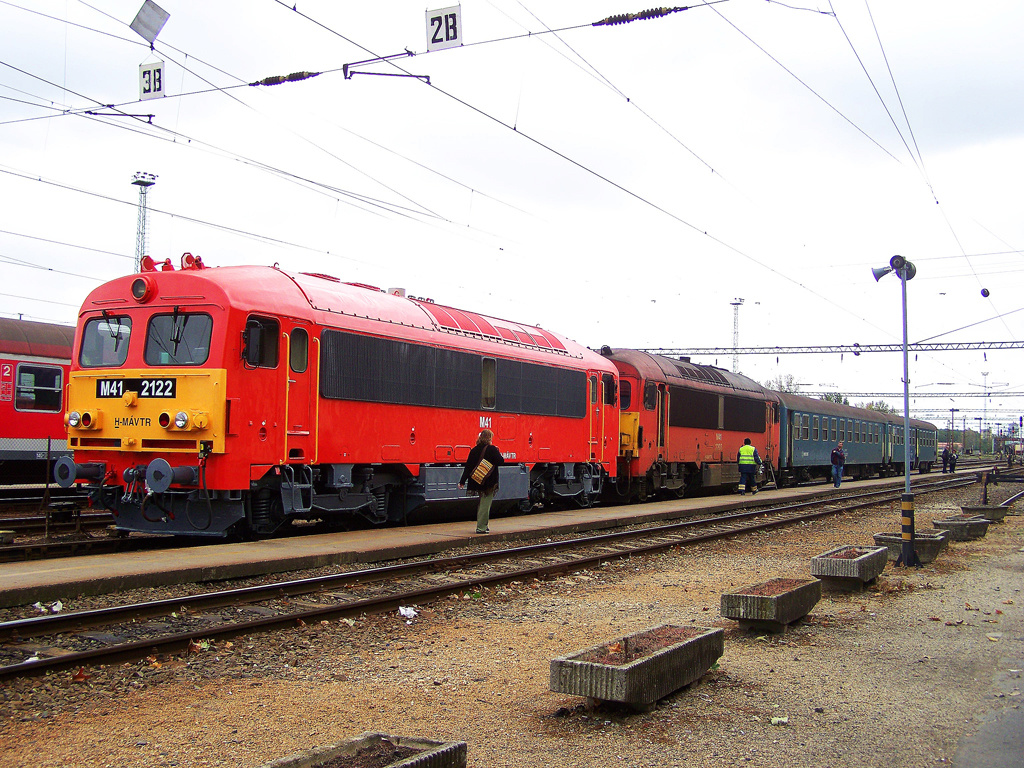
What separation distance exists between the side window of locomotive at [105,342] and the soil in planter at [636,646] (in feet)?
28.6

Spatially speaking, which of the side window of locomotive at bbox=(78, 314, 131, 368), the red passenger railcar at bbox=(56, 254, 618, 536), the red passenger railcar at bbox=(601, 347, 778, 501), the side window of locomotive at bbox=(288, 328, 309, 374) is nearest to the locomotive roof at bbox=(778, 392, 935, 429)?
the red passenger railcar at bbox=(601, 347, 778, 501)

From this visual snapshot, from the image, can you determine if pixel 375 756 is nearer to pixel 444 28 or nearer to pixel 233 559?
pixel 233 559

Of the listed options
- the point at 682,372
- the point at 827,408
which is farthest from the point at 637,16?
the point at 827,408

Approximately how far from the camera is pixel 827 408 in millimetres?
38781

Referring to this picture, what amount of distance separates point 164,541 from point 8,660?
7009mm

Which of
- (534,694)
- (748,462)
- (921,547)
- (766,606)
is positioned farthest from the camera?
(748,462)

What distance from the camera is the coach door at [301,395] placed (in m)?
12.4

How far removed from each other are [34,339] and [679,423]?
16303 mm

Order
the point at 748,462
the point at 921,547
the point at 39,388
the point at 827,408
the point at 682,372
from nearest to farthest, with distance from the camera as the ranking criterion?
1. the point at 921,547
2. the point at 39,388
3. the point at 682,372
4. the point at 748,462
5. the point at 827,408

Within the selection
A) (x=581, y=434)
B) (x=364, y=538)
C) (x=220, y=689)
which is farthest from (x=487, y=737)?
(x=581, y=434)

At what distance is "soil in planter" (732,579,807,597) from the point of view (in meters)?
8.27

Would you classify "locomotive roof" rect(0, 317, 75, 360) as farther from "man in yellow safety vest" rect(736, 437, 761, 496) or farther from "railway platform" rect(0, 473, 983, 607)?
"man in yellow safety vest" rect(736, 437, 761, 496)

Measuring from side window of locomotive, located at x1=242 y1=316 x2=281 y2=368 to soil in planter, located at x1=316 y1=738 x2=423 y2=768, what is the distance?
8.11 m

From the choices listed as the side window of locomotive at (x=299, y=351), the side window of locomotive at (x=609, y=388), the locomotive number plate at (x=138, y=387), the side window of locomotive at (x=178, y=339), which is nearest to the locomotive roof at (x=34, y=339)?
the locomotive number plate at (x=138, y=387)
